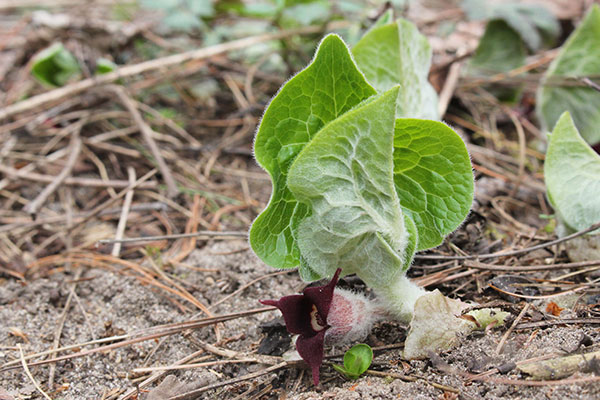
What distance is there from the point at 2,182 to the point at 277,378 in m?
2.26

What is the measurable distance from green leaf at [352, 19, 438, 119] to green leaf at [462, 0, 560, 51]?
143 cm

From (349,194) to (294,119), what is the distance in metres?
0.28

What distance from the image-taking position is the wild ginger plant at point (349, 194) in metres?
1.34

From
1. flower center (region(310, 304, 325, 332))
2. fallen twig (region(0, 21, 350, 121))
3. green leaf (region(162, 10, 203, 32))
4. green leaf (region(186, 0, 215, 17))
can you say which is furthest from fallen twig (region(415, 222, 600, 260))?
green leaf (region(186, 0, 215, 17))

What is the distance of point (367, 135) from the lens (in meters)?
1.30

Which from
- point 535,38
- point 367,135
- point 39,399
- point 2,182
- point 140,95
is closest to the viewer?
point 367,135

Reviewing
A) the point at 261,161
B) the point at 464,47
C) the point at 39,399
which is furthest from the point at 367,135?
the point at 464,47

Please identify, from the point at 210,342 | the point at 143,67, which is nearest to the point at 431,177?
the point at 210,342

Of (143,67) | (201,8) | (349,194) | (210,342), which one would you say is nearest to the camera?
(349,194)

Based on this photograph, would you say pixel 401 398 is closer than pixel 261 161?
Yes

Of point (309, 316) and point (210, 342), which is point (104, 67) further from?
point (309, 316)

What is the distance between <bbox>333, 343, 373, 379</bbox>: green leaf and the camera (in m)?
1.45

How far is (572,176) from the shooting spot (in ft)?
6.03

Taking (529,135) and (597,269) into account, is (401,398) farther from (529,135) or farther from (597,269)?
(529,135)
